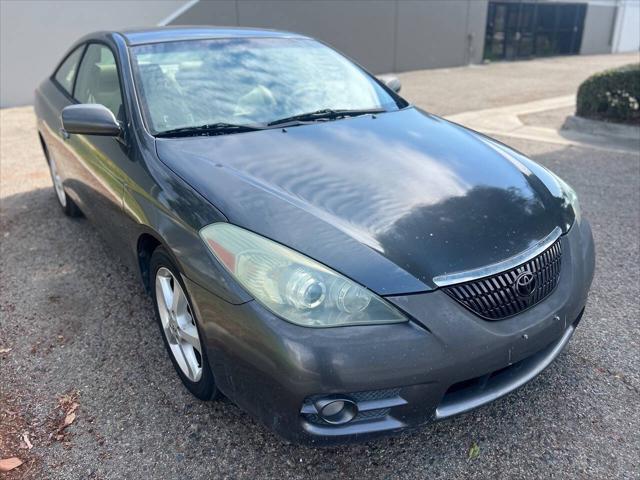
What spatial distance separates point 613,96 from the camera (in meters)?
7.11

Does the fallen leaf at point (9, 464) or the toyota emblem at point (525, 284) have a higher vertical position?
the toyota emblem at point (525, 284)

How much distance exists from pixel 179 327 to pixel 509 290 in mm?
1388

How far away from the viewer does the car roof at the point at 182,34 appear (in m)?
3.26

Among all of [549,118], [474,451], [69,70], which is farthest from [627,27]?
[474,451]

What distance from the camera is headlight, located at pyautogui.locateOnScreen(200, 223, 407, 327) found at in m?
1.78

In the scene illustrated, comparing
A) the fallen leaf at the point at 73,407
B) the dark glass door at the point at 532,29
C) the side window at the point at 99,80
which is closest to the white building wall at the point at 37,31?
the side window at the point at 99,80

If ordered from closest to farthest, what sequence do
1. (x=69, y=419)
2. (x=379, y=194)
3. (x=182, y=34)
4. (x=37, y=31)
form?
1. (x=379, y=194)
2. (x=69, y=419)
3. (x=182, y=34)
4. (x=37, y=31)

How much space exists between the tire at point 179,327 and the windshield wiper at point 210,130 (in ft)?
1.97

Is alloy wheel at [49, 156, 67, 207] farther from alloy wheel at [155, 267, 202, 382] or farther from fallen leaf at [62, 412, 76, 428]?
fallen leaf at [62, 412, 76, 428]

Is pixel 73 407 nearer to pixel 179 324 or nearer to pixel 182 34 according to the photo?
pixel 179 324

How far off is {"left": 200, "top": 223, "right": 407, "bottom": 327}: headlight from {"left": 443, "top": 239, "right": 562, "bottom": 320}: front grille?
0.27m

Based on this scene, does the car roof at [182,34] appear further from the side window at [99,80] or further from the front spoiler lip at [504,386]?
the front spoiler lip at [504,386]

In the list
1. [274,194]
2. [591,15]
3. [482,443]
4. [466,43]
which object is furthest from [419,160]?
[591,15]

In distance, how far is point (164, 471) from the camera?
81.2 inches
